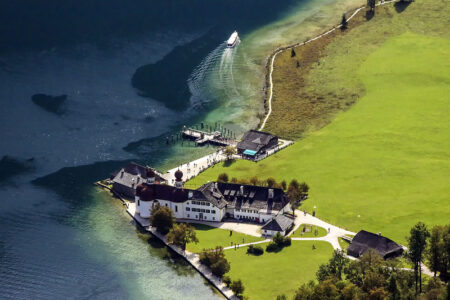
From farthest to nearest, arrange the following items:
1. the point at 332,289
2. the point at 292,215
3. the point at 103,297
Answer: the point at 292,215, the point at 103,297, the point at 332,289

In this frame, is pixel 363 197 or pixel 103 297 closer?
pixel 103 297

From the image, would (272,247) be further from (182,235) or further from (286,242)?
(182,235)

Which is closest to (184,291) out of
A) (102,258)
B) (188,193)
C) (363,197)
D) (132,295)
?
(132,295)

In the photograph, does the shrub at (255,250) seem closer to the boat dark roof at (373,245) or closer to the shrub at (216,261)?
the shrub at (216,261)

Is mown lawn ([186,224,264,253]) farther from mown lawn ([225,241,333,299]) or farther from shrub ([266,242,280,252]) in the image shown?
shrub ([266,242,280,252])

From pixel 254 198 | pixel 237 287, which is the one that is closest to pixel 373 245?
pixel 237 287

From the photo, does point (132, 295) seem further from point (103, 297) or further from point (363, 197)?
point (363, 197)
